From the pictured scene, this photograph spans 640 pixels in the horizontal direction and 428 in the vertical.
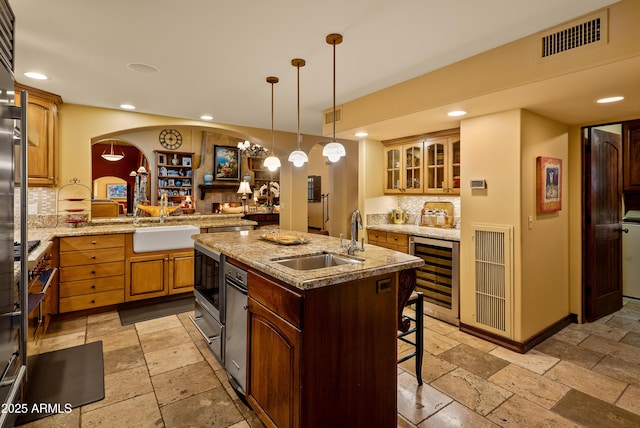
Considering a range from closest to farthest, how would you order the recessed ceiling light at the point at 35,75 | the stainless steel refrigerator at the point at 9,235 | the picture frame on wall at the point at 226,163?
1. the stainless steel refrigerator at the point at 9,235
2. the recessed ceiling light at the point at 35,75
3. the picture frame on wall at the point at 226,163

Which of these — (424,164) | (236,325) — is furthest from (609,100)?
(236,325)

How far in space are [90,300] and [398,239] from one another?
12.3 feet

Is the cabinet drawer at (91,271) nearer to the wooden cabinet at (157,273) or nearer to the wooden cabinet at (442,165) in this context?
the wooden cabinet at (157,273)

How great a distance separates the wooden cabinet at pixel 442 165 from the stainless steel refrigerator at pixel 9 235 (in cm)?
388

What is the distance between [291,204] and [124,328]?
3.46 m

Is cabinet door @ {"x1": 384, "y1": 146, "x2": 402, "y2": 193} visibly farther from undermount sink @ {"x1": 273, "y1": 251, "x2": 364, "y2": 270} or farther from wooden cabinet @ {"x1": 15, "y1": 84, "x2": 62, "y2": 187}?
wooden cabinet @ {"x1": 15, "y1": 84, "x2": 62, "y2": 187}

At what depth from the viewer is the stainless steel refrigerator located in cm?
112

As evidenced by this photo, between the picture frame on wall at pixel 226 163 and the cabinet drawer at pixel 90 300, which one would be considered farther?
the picture frame on wall at pixel 226 163

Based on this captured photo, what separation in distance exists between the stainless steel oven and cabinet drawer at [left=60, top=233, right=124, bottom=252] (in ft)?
4.58

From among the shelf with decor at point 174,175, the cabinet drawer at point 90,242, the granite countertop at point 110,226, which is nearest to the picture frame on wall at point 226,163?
the shelf with decor at point 174,175

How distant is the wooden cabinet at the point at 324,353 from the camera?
1597 mm

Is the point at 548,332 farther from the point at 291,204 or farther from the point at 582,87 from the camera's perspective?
the point at 291,204

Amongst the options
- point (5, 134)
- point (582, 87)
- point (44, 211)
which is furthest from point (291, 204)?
point (5, 134)

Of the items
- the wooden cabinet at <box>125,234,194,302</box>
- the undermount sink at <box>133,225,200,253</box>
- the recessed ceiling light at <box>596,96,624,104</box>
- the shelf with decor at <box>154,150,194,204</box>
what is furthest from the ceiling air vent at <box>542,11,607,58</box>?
the shelf with decor at <box>154,150,194,204</box>
